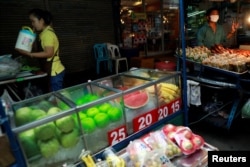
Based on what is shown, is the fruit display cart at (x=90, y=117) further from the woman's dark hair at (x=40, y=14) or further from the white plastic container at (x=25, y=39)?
the woman's dark hair at (x=40, y=14)

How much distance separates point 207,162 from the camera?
1611mm

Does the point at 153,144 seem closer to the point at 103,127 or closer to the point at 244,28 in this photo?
the point at 103,127

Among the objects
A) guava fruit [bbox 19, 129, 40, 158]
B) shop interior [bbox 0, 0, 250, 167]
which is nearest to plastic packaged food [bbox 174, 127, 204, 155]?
shop interior [bbox 0, 0, 250, 167]

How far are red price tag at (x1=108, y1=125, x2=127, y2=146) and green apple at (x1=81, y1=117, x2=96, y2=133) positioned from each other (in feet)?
0.57

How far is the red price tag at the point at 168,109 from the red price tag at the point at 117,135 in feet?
1.49

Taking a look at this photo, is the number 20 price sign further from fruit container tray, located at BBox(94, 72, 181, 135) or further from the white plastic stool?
the white plastic stool

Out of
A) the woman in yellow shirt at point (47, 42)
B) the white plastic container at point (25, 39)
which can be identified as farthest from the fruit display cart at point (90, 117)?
the white plastic container at point (25, 39)

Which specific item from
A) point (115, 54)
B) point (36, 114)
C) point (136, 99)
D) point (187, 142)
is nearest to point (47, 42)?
point (36, 114)

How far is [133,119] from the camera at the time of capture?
1.86m

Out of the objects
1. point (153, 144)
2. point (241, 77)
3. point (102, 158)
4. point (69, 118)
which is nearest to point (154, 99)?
point (153, 144)

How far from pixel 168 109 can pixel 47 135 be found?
126 cm

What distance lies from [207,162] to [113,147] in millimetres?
769

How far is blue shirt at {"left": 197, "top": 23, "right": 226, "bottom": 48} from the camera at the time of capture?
3.98m

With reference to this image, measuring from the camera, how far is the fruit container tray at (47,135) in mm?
1343
